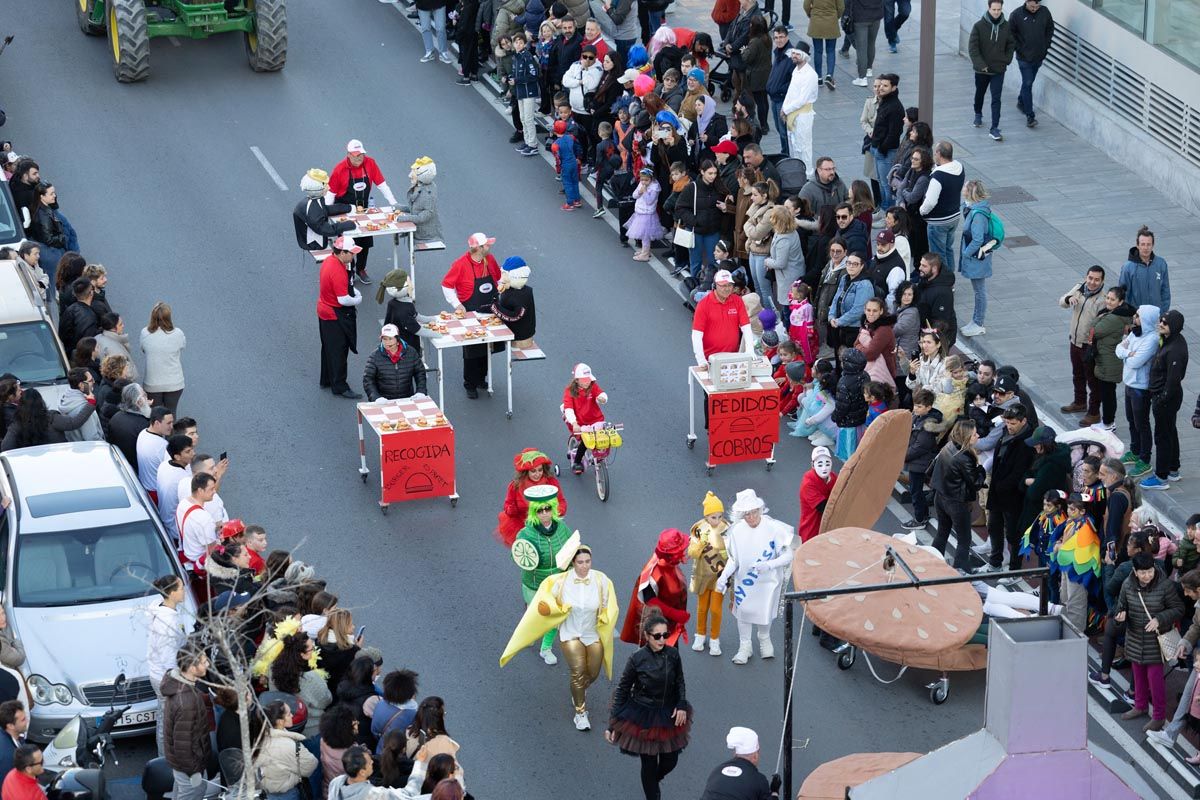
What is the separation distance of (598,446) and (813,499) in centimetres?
278

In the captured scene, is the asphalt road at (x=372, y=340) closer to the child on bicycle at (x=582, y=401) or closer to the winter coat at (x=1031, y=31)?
the child on bicycle at (x=582, y=401)

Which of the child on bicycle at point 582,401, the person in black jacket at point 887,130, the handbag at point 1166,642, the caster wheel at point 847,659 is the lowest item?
the caster wheel at point 847,659

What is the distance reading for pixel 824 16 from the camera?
92.5 feet

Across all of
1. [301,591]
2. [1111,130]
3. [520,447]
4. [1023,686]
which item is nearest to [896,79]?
[1111,130]

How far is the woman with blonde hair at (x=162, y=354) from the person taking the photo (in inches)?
783

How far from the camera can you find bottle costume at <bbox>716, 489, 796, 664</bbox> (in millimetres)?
16141

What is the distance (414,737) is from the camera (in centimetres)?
1347

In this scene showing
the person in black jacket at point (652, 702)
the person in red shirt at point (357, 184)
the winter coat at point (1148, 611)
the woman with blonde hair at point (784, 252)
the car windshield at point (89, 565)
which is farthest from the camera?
the person in red shirt at point (357, 184)

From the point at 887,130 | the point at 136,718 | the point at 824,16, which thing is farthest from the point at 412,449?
the point at 824,16

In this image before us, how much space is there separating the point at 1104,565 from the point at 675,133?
9.89 m

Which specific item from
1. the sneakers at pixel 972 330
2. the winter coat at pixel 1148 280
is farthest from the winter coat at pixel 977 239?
the winter coat at pixel 1148 280

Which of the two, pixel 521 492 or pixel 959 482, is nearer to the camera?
pixel 521 492

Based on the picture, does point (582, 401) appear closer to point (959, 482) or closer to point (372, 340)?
point (959, 482)

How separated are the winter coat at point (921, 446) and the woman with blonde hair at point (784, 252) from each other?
3769 millimetres
